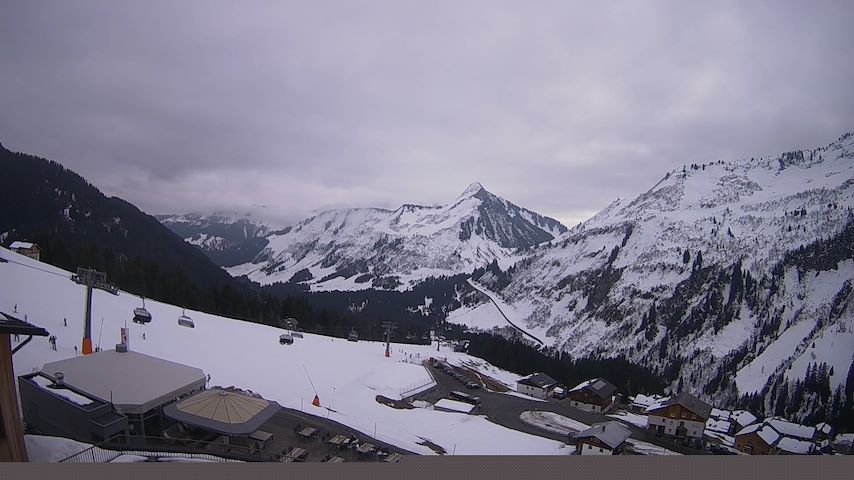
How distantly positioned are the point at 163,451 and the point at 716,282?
58.1m

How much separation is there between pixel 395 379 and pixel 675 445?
632 centimetres

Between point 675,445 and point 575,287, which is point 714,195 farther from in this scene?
point 675,445

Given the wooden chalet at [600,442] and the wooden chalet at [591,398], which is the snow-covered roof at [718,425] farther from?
the wooden chalet at [600,442]

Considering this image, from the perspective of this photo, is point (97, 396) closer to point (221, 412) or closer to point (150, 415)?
point (150, 415)

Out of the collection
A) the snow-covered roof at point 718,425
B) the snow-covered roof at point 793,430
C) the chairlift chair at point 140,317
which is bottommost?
the snow-covered roof at point 718,425

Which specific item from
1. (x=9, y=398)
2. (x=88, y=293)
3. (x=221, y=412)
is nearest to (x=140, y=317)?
(x=88, y=293)

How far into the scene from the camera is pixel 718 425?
590 inches

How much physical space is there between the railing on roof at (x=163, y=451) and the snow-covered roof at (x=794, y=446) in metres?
11.3

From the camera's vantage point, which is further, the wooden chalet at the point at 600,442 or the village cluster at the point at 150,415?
the wooden chalet at the point at 600,442

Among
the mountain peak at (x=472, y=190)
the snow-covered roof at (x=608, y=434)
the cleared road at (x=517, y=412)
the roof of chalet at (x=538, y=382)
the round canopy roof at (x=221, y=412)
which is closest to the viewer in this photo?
the round canopy roof at (x=221, y=412)

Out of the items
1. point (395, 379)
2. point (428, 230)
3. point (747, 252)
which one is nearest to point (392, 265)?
point (428, 230)

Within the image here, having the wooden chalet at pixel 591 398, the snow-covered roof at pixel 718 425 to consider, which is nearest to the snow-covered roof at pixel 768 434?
the snow-covered roof at pixel 718 425

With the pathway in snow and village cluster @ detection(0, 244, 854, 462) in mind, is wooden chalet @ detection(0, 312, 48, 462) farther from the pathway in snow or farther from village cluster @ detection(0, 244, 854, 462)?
the pathway in snow

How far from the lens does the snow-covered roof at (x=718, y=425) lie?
1423cm
